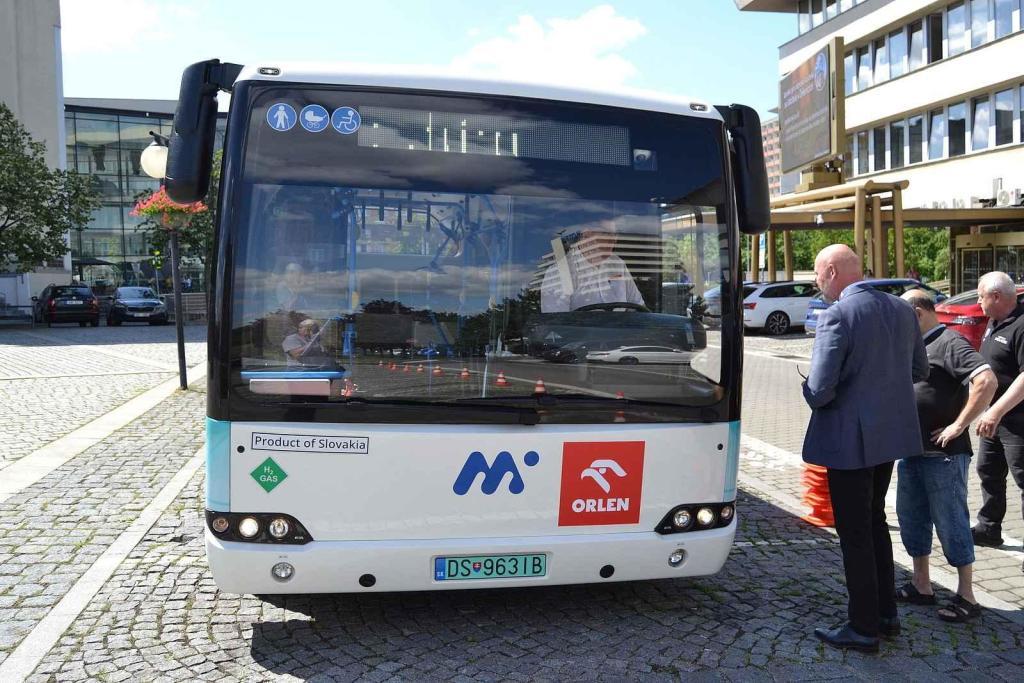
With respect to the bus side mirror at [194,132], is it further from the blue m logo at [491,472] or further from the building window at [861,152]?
the building window at [861,152]

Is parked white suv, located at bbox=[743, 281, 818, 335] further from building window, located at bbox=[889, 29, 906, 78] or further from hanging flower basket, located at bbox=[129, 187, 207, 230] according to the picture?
hanging flower basket, located at bbox=[129, 187, 207, 230]

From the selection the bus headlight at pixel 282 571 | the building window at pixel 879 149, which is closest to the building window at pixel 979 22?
the building window at pixel 879 149

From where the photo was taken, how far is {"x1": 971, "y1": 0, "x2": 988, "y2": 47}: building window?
3300cm

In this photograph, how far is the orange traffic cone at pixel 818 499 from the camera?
6977 mm

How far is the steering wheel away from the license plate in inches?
45.6

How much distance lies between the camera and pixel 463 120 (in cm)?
450

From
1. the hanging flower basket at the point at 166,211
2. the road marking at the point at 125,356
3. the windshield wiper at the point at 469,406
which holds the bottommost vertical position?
the road marking at the point at 125,356

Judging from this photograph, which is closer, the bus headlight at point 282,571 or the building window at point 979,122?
the bus headlight at point 282,571

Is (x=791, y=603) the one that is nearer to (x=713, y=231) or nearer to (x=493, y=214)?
(x=713, y=231)

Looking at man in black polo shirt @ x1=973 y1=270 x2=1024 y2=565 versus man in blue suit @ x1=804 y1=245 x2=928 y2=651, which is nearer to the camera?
man in blue suit @ x1=804 y1=245 x2=928 y2=651

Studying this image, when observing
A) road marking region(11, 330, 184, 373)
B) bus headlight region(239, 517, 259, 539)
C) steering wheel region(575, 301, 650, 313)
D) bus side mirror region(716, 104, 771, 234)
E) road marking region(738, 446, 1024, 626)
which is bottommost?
road marking region(738, 446, 1024, 626)

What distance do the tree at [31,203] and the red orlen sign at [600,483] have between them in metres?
34.7

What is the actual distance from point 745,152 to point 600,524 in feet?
6.43

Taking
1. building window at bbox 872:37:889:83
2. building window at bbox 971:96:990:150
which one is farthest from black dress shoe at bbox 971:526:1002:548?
building window at bbox 872:37:889:83
